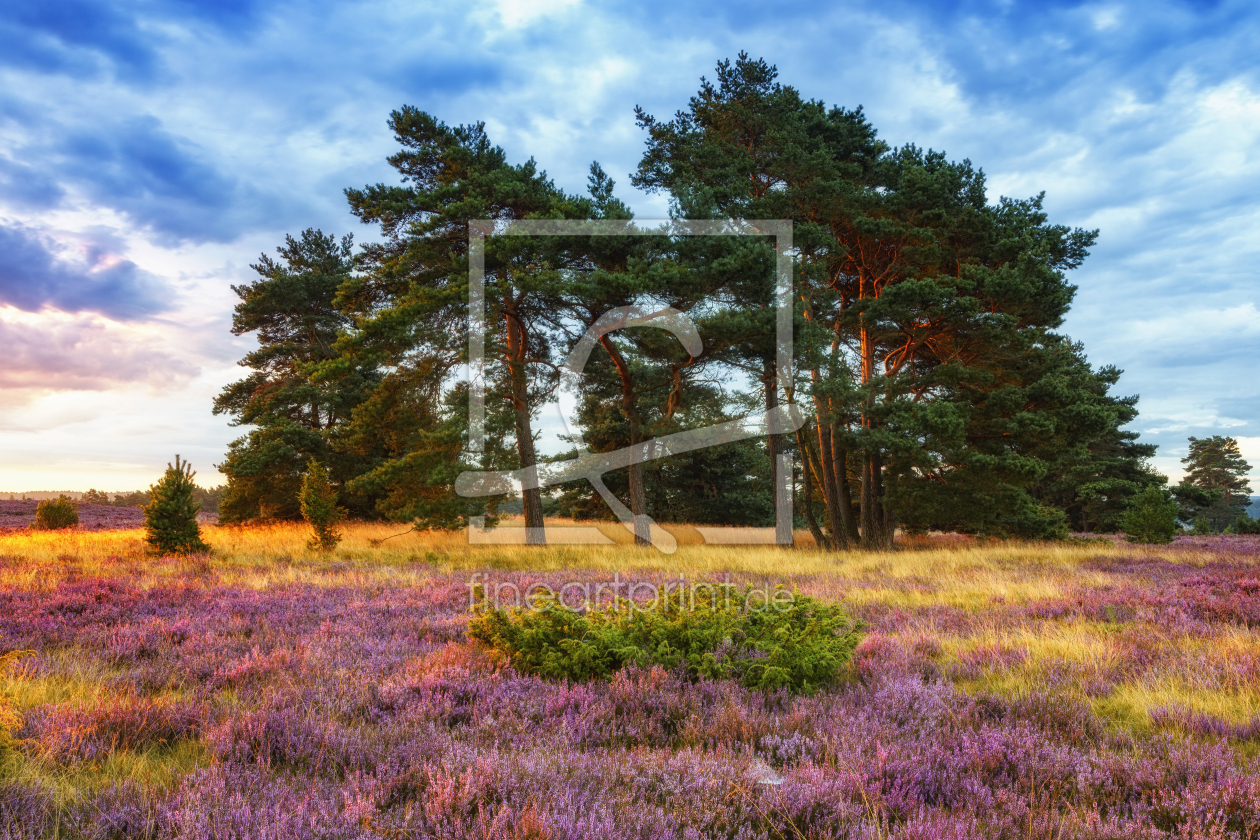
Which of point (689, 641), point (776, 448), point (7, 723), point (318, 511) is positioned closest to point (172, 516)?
point (318, 511)

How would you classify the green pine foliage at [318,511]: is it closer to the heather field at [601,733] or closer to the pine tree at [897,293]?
the heather field at [601,733]

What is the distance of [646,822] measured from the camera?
2.26 meters

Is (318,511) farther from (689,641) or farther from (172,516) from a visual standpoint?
(689,641)

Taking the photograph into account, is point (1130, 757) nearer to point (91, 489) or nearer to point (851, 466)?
point (851, 466)

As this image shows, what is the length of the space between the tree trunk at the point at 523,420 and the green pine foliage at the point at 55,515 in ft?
54.0

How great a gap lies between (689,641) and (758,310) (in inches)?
497

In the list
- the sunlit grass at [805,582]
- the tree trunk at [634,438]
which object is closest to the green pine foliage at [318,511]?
the sunlit grass at [805,582]

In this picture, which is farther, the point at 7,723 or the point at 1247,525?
the point at 1247,525

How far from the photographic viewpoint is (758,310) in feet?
52.8

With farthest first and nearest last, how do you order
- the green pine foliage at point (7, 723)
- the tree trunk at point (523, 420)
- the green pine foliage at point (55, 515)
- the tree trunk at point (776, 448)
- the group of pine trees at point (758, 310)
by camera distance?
the green pine foliage at point (55, 515) < the tree trunk at point (523, 420) < the tree trunk at point (776, 448) < the group of pine trees at point (758, 310) < the green pine foliage at point (7, 723)

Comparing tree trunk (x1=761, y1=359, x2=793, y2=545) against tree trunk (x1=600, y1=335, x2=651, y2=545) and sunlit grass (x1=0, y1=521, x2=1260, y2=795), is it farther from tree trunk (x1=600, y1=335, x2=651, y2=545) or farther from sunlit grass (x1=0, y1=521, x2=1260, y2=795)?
tree trunk (x1=600, y1=335, x2=651, y2=545)

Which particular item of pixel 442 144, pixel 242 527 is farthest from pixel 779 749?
pixel 242 527

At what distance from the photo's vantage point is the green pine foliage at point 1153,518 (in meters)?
17.3

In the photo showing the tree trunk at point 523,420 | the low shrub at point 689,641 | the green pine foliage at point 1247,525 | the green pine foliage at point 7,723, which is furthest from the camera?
the green pine foliage at point 1247,525
